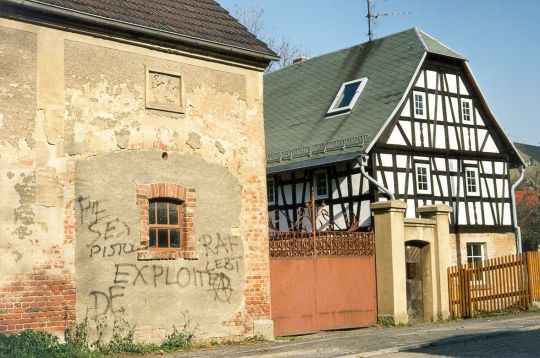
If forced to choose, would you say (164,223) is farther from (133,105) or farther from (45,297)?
(45,297)

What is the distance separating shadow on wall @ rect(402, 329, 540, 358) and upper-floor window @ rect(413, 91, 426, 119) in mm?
11309

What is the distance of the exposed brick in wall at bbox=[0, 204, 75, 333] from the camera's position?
1140 cm

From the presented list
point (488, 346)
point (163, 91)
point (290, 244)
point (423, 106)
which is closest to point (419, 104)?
point (423, 106)

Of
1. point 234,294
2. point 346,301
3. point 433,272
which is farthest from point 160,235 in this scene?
point 433,272

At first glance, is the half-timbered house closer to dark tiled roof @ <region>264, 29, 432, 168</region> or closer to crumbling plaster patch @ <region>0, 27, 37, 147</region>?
dark tiled roof @ <region>264, 29, 432, 168</region>

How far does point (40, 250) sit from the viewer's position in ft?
38.8

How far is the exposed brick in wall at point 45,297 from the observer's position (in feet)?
37.4

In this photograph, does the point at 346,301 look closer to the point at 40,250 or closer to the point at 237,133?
the point at 237,133

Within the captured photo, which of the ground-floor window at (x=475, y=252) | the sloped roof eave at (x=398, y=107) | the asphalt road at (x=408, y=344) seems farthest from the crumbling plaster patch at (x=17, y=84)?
the ground-floor window at (x=475, y=252)

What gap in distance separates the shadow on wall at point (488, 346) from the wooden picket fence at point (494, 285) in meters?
4.85

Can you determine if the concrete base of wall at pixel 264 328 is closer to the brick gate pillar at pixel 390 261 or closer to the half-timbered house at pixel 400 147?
the brick gate pillar at pixel 390 261

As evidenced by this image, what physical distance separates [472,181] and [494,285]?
6758 mm

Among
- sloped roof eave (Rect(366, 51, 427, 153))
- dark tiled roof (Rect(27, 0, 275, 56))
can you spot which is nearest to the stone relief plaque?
dark tiled roof (Rect(27, 0, 275, 56))

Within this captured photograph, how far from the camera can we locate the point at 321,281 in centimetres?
1656
